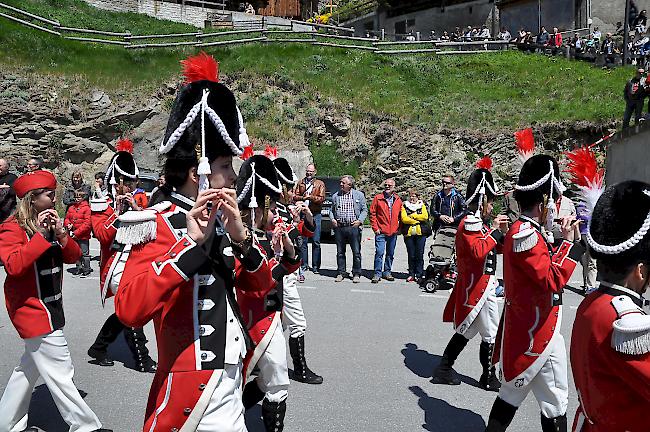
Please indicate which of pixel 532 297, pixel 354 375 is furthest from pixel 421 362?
pixel 532 297

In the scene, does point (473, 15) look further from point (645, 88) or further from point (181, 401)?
point (181, 401)

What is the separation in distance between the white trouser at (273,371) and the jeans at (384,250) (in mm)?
7809

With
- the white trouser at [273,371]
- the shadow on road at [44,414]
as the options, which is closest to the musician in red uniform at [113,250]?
the shadow on road at [44,414]

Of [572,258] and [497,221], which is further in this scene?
[497,221]

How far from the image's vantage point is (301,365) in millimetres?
6238

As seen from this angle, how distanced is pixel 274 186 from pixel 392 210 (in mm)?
7746

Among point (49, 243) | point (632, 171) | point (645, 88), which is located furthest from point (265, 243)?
point (645, 88)

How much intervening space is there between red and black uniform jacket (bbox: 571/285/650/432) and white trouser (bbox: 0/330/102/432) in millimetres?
3450

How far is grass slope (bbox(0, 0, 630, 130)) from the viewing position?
24.1m

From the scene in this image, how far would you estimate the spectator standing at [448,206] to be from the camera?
38.2 ft

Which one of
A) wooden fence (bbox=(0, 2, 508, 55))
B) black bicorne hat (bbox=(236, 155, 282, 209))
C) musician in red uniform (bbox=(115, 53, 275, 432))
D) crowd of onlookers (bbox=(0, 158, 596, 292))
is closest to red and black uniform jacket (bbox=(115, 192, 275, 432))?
musician in red uniform (bbox=(115, 53, 275, 432))

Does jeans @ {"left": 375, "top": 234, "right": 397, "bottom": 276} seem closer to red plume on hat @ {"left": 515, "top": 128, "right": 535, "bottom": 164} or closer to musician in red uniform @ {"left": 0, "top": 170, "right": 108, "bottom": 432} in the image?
red plume on hat @ {"left": 515, "top": 128, "right": 535, "bottom": 164}

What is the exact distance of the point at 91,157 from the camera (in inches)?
957

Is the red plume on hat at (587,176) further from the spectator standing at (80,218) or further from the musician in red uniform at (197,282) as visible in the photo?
the spectator standing at (80,218)
